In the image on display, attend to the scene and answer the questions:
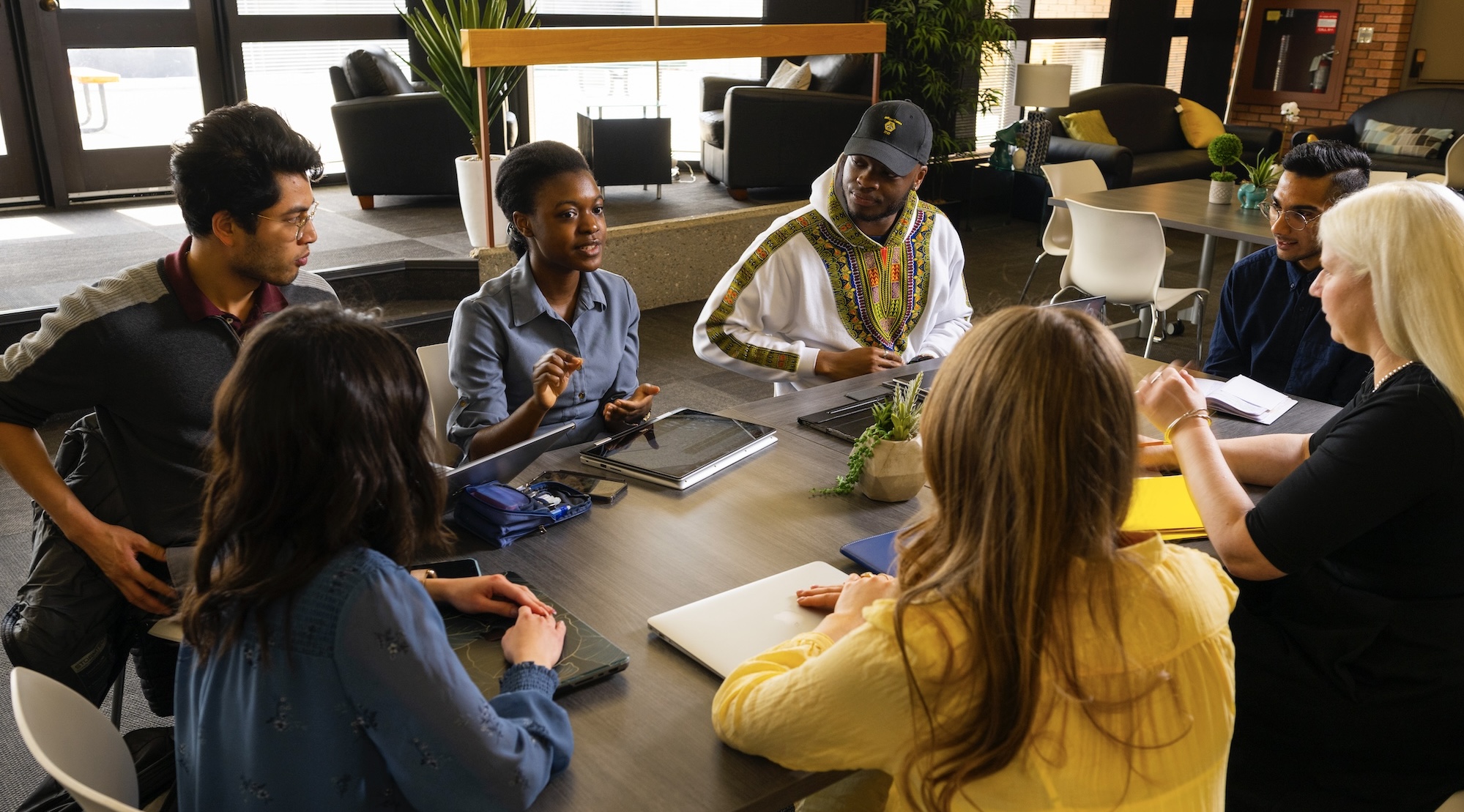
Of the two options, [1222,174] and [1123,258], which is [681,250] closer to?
[1123,258]

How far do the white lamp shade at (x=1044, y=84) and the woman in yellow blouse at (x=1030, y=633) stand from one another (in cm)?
715

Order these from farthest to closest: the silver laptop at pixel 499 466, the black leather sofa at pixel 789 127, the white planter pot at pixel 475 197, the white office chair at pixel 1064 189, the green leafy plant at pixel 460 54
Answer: the black leather sofa at pixel 789 127, the white office chair at pixel 1064 189, the white planter pot at pixel 475 197, the green leafy plant at pixel 460 54, the silver laptop at pixel 499 466

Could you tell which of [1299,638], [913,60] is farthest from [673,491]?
[913,60]

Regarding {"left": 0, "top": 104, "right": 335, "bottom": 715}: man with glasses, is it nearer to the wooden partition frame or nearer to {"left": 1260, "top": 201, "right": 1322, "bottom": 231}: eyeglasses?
{"left": 1260, "top": 201, "right": 1322, "bottom": 231}: eyeglasses

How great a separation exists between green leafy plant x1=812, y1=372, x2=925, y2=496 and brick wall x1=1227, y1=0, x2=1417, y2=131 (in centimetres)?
942

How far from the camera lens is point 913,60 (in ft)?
24.5

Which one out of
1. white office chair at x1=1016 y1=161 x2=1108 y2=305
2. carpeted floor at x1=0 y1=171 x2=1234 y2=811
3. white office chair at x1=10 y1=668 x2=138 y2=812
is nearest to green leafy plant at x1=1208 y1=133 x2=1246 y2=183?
white office chair at x1=1016 y1=161 x2=1108 y2=305

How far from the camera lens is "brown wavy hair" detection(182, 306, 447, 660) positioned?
1.03 metres

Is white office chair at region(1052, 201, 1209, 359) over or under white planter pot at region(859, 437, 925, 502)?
under

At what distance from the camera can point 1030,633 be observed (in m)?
1.01

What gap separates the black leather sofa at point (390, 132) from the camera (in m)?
5.64

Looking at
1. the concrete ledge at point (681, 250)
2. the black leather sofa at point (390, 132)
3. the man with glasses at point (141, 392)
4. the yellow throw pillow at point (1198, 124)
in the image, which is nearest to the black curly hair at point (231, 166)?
the man with glasses at point (141, 392)

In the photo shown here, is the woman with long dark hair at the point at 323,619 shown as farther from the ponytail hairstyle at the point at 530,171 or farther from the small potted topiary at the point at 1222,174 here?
the small potted topiary at the point at 1222,174

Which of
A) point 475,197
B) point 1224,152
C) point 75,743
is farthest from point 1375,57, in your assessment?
point 75,743
